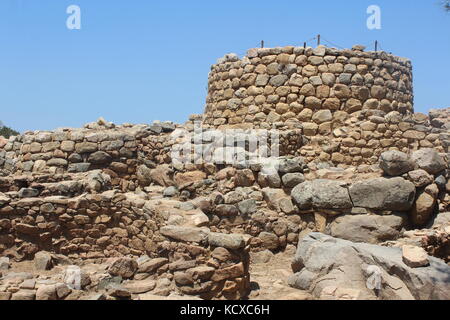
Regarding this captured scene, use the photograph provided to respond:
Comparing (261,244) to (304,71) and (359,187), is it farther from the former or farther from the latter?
(304,71)

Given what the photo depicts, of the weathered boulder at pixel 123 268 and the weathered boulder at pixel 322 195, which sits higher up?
the weathered boulder at pixel 322 195

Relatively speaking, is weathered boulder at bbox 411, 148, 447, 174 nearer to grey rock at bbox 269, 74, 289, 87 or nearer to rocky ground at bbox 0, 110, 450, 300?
rocky ground at bbox 0, 110, 450, 300

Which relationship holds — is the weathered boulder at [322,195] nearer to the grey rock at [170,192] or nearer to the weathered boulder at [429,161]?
the weathered boulder at [429,161]

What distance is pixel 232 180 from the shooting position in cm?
841

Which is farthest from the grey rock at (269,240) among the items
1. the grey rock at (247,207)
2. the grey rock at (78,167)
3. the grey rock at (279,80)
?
the grey rock at (78,167)

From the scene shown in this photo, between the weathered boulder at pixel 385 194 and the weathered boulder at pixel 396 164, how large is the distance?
0.59 feet

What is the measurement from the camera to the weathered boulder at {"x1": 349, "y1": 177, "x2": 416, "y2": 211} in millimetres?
7109

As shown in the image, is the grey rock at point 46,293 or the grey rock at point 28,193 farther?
the grey rock at point 28,193

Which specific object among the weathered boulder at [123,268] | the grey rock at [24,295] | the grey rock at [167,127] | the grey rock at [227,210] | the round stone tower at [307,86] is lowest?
the grey rock at [24,295]

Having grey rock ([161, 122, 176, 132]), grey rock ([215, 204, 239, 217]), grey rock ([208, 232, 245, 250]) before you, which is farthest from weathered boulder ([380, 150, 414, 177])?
grey rock ([161, 122, 176, 132])

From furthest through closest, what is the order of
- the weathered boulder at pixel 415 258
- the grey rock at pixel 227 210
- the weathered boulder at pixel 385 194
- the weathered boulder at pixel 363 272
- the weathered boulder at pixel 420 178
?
the grey rock at pixel 227 210, the weathered boulder at pixel 420 178, the weathered boulder at pixel 385 194, the weathered boulder at pixel 415 258, the weathered boulder at pixel 363 272

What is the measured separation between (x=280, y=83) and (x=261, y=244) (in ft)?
16.4

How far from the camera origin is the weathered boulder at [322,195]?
7359 mm
